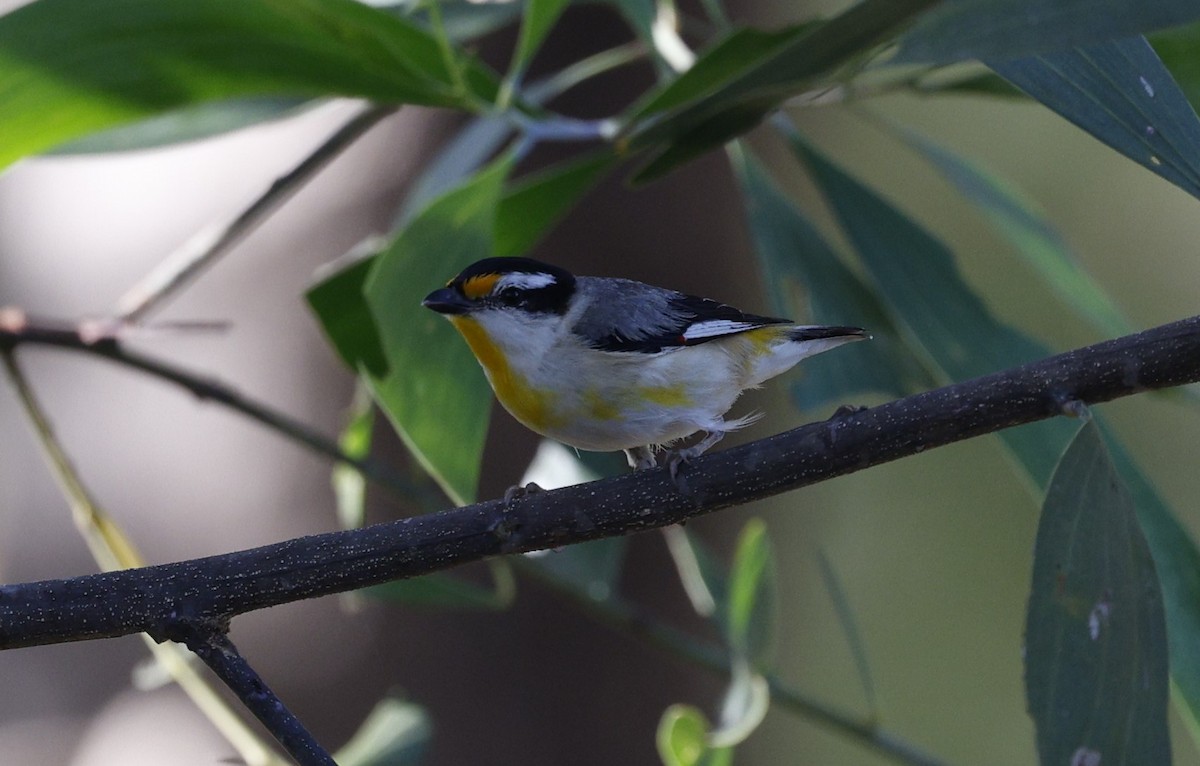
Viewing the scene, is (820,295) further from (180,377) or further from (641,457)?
(180,377)

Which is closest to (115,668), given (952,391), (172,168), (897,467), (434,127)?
(172,168)

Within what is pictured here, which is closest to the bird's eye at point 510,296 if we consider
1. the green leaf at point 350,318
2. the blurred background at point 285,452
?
the green leaf at point 350,318

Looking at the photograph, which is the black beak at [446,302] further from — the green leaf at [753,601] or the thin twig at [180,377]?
the green leaf at [753,601]

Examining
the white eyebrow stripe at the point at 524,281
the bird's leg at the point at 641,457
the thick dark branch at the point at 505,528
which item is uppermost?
the white eyebrow stripe at the point at 524,281

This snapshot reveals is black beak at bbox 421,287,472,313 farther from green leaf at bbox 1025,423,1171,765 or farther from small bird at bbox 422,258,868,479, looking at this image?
green leaf at bbox 1025,423,1171,765

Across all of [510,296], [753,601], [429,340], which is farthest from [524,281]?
[753,601]

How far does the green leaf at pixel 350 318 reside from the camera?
1.48 meters

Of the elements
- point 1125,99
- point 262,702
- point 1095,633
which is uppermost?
point 1125,99

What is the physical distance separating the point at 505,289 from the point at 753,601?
0.62m

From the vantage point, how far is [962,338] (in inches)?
67.5

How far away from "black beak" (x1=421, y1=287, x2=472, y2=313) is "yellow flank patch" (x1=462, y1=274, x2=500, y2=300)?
0.02m

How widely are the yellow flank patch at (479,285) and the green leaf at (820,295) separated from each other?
439 millimetres

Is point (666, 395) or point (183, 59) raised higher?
point (183, 59)

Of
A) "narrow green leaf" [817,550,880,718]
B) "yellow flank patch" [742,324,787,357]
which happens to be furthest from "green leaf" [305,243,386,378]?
"narrow green leaf" [817,550,880,718]
